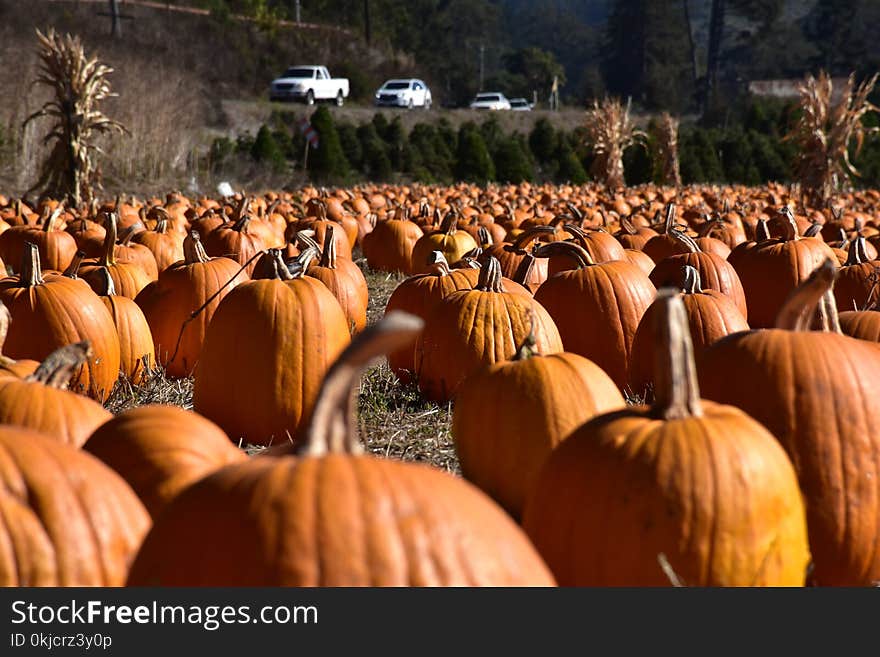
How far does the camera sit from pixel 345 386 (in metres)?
1.40

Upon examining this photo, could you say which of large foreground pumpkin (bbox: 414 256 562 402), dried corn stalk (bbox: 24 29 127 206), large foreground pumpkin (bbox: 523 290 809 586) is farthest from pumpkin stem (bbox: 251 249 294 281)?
dried corn stalk (bbox: 24 29 127 206)

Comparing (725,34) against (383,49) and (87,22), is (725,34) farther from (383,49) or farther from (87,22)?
(87,22)

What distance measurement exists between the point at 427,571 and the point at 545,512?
2.34ft

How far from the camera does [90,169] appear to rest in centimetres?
1352

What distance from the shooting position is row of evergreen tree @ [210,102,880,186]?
92.2ft

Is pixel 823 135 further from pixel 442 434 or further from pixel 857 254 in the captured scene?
pixel 442 434

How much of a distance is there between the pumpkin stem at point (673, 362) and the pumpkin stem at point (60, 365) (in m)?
1.33

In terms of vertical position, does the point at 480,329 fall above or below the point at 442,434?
above

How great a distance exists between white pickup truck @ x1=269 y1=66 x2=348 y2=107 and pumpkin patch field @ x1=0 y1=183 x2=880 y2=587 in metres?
36.7

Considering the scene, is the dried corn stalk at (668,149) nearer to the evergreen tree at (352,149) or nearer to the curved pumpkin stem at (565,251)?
the evergreen tree at (352,149)

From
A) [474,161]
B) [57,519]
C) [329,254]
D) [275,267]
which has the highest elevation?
[474,161]

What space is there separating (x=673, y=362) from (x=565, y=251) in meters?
2.92

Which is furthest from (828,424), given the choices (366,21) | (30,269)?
(366,21)

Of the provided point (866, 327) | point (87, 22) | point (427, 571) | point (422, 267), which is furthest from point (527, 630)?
point (87, 22)
